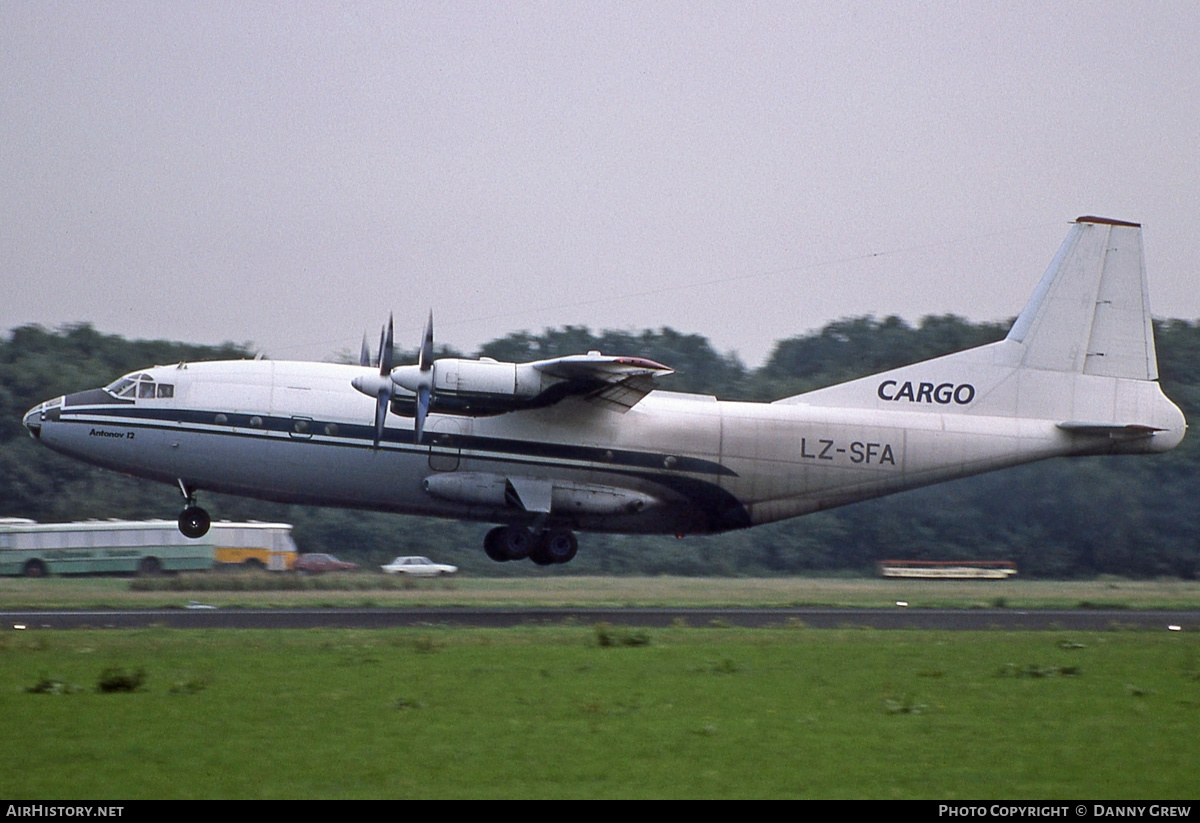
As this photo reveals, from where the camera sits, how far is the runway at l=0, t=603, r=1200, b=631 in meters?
24.9

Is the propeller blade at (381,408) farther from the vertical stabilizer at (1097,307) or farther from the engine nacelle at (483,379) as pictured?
the vertical stabilizer at (1097,307)

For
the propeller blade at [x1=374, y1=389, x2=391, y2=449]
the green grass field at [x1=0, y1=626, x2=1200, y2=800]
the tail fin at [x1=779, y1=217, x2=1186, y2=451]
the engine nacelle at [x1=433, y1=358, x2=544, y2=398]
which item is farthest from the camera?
the tail fin at [x1=779, y1=217, x2=1186, y2=451]

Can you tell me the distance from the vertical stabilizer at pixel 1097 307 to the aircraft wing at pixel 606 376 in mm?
10307

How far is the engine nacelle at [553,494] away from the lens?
28.2 metres

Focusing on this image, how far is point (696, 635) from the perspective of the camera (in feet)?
76.3

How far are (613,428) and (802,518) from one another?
68.0ft

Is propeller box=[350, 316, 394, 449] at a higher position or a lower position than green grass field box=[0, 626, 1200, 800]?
higher

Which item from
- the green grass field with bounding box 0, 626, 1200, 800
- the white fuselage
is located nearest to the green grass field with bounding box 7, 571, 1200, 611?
the white fuselage

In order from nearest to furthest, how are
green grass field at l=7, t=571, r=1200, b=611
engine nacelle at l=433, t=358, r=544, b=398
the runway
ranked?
the runway, engine nacelle at l=433, t=358, r=544, b=398, green grass field at l=7, t=571, r=1200, b=611

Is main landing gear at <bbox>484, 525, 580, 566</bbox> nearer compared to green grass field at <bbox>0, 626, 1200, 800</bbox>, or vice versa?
green grass field at <bbox>0, 626, 1200, 800</bbox>

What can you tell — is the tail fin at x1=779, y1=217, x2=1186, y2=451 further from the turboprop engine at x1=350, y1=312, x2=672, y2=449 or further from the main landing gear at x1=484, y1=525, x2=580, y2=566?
the main landing gear at x1=484, y1=525, x2=580, y2=566

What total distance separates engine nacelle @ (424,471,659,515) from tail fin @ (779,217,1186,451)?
4.95 m

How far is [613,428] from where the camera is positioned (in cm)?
2908
